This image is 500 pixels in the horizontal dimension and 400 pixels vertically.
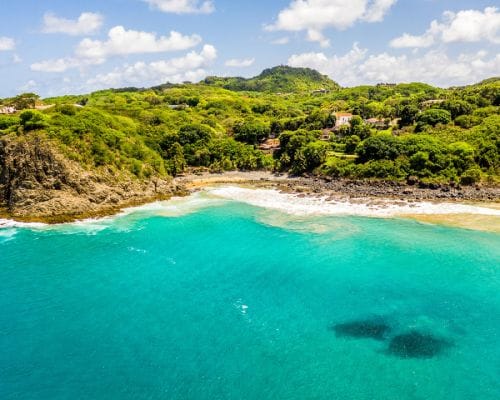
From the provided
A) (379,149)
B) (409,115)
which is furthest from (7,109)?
(409,115)

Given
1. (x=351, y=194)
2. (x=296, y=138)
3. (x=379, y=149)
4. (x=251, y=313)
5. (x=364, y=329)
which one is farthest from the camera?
(x=296, y=138)

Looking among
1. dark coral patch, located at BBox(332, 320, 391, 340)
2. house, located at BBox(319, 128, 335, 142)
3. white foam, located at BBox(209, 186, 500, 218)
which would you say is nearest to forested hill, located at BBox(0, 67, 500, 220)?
house, located at BBox(319, 128, 335, 142)

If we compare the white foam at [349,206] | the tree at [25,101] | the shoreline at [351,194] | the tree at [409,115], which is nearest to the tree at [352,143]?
the shoreline at [351,194]

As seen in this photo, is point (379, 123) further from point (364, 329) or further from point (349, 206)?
point (364, 329)

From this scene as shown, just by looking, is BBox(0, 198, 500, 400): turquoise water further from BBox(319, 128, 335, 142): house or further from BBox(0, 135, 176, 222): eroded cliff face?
BBox(319, 128, 335, 142): house

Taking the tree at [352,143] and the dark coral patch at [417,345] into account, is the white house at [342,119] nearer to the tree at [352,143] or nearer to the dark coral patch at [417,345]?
the tree at [352,143]

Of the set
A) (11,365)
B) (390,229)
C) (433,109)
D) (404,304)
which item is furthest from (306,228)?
(433,109)
